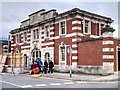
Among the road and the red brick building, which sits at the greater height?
the red brick building

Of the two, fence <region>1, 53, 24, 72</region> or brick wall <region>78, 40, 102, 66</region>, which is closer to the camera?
brick wall <region>78, 40, 102, 66</region>

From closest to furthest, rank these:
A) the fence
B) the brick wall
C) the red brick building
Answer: the red brick building
the brick wall
the fence

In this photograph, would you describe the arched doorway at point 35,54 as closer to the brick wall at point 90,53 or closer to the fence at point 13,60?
the fence at point 13,60

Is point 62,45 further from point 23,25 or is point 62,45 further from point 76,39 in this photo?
point 23,25

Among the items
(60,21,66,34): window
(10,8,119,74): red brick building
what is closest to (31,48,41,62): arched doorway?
(10,8,119,74): red brick building

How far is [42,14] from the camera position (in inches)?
1325

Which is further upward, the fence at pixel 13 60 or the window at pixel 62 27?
the window at pixel 62 27

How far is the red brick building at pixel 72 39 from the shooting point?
24000 mm

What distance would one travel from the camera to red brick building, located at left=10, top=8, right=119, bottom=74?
2400cm

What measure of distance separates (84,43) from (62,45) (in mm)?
3931

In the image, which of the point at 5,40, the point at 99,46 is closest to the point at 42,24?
the point at 99,46

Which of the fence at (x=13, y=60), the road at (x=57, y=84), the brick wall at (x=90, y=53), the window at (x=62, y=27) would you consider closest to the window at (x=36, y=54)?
the fence at (x=13, y=60)

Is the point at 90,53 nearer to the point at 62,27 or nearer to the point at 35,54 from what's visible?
the point at 62,27

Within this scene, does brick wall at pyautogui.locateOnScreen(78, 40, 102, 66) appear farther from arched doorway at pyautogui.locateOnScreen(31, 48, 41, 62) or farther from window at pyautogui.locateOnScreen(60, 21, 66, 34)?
arched doorway at pyautogui.locateOnScreen(31, 48, 41, 62)
